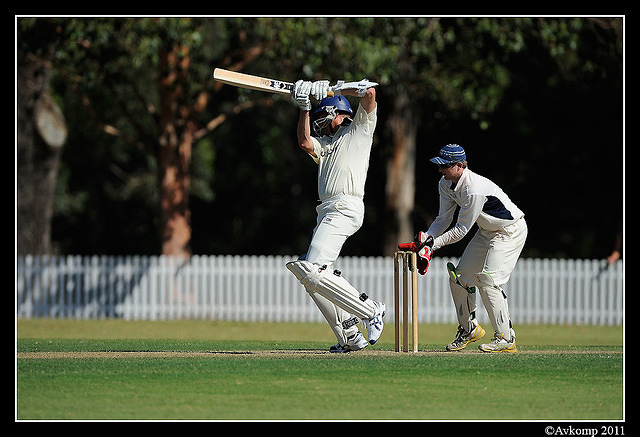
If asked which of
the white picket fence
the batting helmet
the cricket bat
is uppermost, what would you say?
the cricket bat

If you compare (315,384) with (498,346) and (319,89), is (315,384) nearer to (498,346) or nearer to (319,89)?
(498,346)

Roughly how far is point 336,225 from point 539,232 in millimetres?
23826

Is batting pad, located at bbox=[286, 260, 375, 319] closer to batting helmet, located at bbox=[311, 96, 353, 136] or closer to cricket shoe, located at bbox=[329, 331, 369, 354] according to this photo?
cricket shoe, located at bbox=[329, 331, 369, 354]

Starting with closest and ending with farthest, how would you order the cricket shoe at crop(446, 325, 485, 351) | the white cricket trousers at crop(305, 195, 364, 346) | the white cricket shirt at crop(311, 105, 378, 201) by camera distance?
the white cricket trousers at crop(305, 195, 364, 346) < the white cricket shirt at crop(311, 105, 378, 201) < the cricket shoe at crop(446, 325, 485, 351)

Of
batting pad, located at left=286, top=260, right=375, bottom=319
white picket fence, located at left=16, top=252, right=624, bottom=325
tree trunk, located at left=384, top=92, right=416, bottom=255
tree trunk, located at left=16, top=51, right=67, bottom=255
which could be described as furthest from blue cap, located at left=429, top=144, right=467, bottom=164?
tree trunk, located at left=16, top=51, right=67, bottom=255

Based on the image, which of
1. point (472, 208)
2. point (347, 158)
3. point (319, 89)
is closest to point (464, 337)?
point (472, 208)

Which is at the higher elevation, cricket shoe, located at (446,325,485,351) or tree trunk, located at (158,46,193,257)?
tree trunk, located at (158,46,193,257)

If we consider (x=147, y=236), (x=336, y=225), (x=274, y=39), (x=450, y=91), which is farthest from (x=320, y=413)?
(x=147, y=236)

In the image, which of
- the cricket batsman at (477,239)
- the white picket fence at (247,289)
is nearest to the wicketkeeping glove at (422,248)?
the cricket batsman at (477,239)

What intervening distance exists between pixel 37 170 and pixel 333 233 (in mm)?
15485

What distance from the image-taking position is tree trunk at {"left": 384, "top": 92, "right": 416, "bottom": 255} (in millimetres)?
23859

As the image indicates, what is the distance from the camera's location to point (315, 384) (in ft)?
27.8

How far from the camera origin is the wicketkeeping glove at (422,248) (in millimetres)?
9609

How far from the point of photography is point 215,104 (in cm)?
3362
